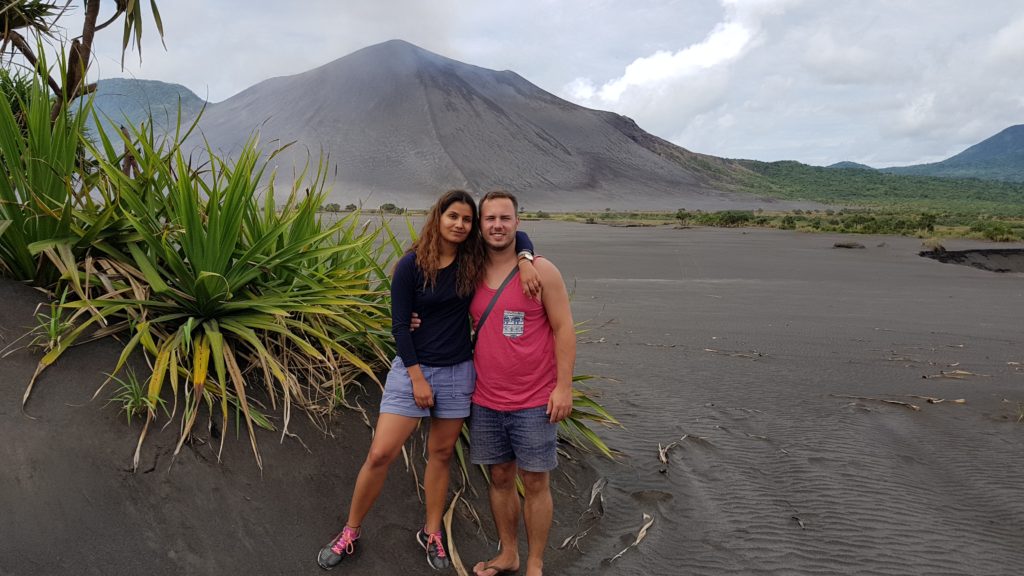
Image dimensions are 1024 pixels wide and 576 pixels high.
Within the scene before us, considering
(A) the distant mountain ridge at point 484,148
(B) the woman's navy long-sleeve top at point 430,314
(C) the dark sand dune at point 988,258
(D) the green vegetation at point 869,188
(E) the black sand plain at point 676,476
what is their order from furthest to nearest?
(A) the distant mountain ridge at point 484,148, (D) the green vegetation at point 869,188, (C) the dark sand dune at point 988,258, (B) the woman's navy long-sleeve top at point 430,314, (E) the black sand plain at point 676,476

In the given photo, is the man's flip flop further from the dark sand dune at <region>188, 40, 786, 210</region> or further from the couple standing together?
the dark sand dune at <region>188, 40, 786, 210</region>

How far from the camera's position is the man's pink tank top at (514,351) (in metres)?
2.74

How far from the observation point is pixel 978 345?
8.34 m

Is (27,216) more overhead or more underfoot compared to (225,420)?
more overhead

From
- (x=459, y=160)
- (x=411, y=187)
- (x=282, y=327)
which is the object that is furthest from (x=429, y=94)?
(x=282, y=327)

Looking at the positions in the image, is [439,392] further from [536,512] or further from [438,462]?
[536,512]

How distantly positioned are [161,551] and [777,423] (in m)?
4.41

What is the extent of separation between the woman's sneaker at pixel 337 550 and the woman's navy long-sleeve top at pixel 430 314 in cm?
79

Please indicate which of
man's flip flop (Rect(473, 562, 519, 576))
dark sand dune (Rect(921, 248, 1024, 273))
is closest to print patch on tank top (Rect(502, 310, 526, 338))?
man's flip flop (Rect(473, 562, 519, 576))

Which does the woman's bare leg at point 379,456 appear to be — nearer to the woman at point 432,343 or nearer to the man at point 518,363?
the woman at point 432,343

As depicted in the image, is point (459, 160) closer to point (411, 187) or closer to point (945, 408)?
point (411, 187)

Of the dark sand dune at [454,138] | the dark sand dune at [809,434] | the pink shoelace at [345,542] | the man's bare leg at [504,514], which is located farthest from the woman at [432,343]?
the dark sand dune at [454,138]

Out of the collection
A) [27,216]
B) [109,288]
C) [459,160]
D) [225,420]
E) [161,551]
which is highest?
[459,160]

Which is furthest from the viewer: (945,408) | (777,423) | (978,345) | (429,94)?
(429,94)
